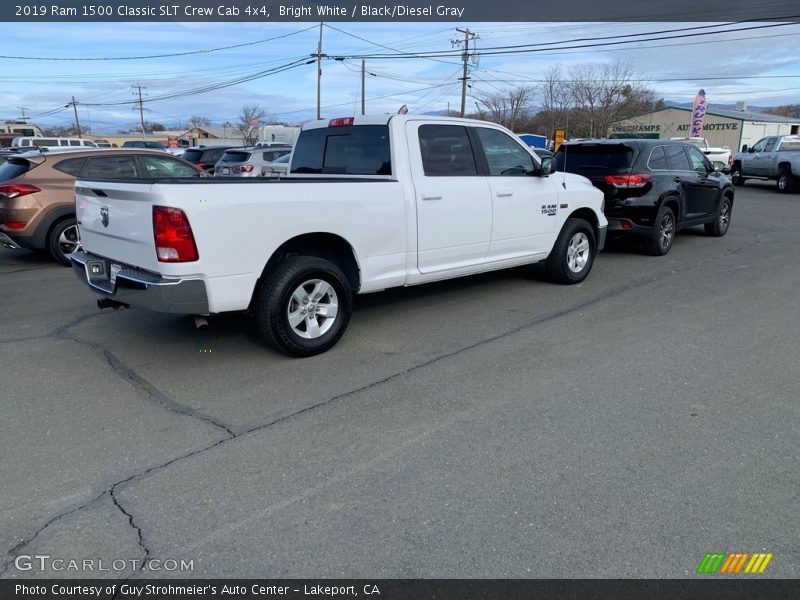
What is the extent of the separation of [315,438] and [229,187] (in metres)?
1.90

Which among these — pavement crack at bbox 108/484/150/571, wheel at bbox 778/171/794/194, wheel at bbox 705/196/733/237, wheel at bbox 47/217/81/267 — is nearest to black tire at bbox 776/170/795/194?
wheel at bbox 778/171/794/194

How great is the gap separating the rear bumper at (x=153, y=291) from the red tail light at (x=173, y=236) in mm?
179

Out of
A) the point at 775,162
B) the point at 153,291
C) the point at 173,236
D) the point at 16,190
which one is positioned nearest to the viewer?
the point at 173,236

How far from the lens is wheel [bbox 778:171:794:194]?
2106 centimetres

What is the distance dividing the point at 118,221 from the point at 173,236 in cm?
76

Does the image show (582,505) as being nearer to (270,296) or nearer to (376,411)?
(376,411)

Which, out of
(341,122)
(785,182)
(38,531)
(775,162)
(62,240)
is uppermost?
(341,122)

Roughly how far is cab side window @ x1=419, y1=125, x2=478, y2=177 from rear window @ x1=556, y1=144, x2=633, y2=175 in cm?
405

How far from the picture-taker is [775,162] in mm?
21828

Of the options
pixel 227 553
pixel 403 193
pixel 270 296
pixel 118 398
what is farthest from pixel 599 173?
pixel 227 553

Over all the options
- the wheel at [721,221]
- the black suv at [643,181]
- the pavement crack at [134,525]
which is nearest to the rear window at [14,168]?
the pavement crack at [134,525]

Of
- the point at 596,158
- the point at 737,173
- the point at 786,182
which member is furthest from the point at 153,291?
the point at 737,173

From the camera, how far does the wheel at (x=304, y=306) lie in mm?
4758

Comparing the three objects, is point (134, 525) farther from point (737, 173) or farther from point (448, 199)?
point (737, 173)
